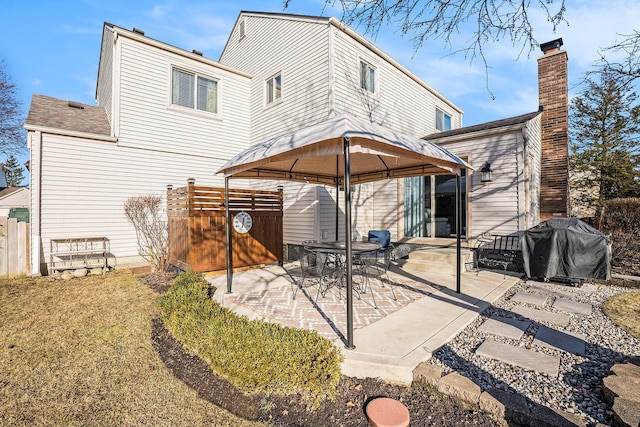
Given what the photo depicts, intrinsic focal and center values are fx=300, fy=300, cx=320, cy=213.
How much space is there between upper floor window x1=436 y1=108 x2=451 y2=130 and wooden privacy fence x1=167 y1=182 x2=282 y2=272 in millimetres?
8951


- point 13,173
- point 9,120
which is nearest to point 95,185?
point 9,120

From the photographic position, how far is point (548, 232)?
18.7ft

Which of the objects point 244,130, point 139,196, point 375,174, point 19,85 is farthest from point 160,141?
point 19,85

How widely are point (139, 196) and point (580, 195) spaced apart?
15873 mm

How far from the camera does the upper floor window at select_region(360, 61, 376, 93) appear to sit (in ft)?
29.7

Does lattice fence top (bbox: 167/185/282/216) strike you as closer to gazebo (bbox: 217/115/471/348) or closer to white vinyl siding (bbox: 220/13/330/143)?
gazebo (bbox: 217/115/471/348)

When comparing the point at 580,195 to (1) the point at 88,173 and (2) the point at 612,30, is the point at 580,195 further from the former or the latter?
(1) the point at 88,173

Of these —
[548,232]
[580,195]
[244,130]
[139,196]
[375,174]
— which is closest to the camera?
[548,232]

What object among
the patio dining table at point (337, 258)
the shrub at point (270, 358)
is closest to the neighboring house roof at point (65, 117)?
the patio dining table at point (337, 258)

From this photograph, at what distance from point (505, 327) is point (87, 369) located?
15.7 feet

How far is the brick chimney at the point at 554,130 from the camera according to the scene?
8.44 m

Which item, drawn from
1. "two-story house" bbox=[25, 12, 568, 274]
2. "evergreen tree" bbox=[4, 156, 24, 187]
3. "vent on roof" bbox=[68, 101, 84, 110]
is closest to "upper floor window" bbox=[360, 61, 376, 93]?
"two-story house" bbox=[25, 12, 568, 274]

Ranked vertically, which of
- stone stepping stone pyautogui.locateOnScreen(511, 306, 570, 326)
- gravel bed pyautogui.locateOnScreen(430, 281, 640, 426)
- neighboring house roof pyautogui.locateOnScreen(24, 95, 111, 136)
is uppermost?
neighboring house roof pyautogui.locateOnScreen(24, 95, 111, 136)

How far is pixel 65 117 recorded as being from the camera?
27.1ft
